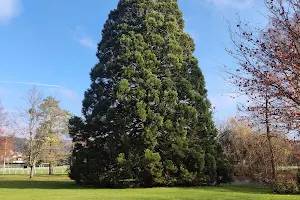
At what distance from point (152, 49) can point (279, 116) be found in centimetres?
1434

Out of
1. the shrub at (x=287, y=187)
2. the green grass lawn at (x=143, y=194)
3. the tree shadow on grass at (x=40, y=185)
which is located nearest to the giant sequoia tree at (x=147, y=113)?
the tree shadow on grass at (x=40, y=185)

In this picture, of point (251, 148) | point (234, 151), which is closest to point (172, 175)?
point (251, 148)

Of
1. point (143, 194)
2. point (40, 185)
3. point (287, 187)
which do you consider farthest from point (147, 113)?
point (40, 185)

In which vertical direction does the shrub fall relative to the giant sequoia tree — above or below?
below

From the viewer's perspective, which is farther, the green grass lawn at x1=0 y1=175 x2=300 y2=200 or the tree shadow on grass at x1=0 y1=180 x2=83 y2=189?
the tree shadow on grass at x1=0 y1=180 x2=83 y2=189

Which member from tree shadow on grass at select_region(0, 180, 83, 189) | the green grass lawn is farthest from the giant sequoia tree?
the green grass lawn

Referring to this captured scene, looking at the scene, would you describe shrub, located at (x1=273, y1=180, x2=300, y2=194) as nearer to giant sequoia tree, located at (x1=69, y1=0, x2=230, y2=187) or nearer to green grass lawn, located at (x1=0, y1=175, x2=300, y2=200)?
green grass lawn, located at (x1=0, y1=175, x2=300, y2=200)

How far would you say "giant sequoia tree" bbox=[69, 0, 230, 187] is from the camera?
17.3 meters

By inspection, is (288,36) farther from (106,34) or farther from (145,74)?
(106,34)

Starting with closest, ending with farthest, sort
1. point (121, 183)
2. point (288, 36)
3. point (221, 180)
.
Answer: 1. point (288, 36)
2. point (121, 183)
3. point (221, 180)

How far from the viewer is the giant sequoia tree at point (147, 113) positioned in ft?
56.8

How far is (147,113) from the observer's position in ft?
57.5

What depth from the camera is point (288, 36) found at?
528cm

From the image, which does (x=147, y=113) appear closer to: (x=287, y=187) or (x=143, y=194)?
(x=143, y=194)
